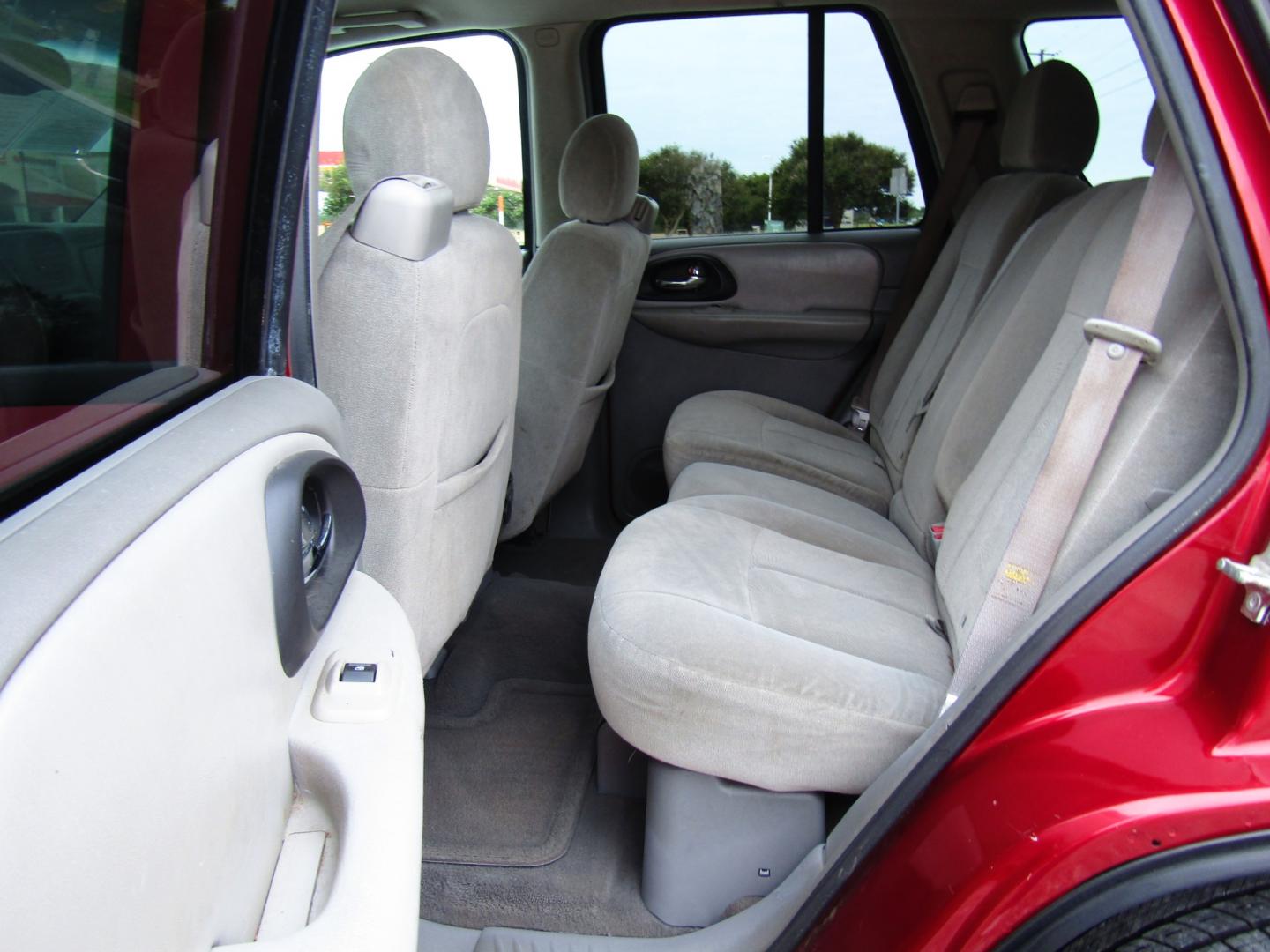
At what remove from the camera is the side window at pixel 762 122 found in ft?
9.10

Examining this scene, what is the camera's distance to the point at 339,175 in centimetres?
138

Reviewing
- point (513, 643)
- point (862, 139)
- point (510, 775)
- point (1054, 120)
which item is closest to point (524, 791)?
point (510, 775)

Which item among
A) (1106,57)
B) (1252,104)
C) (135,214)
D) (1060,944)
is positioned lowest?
(1060,944)

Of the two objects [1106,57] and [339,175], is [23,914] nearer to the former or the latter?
[339,175]

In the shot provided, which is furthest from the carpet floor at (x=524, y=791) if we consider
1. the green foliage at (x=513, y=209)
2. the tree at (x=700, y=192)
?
the tree at (x=700, y=192)

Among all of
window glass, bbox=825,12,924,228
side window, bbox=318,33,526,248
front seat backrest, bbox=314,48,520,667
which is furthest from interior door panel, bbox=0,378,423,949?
window glass, bbox=825,12,924,228

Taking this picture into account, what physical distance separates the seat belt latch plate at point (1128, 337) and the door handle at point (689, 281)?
200 centimetres

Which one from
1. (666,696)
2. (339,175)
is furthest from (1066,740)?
(339,175)

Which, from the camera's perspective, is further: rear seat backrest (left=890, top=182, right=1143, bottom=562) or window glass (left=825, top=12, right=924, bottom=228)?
window glass (left=825, top=12, right=924, bottom=228)

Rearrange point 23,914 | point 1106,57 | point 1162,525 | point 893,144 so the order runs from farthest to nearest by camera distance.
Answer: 1. point 893,144
2. point 1106,57
3. point 1162,525
4. point 23,914

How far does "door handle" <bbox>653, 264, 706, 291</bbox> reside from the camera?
3006 mm

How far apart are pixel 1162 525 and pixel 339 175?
3.35 feet

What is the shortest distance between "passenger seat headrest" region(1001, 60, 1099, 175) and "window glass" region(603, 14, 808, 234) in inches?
27.6

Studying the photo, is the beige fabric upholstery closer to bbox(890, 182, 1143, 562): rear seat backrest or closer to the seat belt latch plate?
bbox(890, 182, 1143, 562): rear seat backrest
